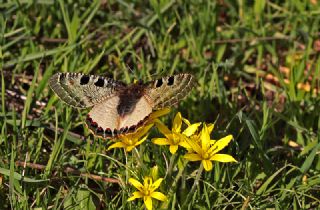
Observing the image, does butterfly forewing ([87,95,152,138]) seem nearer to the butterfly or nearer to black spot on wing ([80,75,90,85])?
the butterfly

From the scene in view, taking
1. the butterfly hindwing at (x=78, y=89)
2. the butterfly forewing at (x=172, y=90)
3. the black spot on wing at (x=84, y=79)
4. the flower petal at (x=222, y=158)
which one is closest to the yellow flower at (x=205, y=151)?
the flower petal at (x=222, y=158)

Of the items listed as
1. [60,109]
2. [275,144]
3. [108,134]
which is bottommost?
[275,144]

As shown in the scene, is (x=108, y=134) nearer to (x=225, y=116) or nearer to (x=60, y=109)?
(x=60, y=109)

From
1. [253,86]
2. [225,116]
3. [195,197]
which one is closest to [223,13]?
[253,86]

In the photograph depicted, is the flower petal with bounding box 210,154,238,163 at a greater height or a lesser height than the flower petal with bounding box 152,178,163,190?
greater

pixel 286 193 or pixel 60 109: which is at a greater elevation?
pixel 60 109

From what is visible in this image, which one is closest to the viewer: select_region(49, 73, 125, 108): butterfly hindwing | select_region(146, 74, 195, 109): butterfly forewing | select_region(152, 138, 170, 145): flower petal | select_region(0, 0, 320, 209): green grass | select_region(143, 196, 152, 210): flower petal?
select_region(143, 196, 152, 210): flower petal

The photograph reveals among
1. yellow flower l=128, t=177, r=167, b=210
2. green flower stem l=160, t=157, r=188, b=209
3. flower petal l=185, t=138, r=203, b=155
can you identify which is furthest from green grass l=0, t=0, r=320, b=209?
flower petal l=185, t=138, r=203, b=155

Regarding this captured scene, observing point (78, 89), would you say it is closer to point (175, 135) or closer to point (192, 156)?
point (175, 135)
